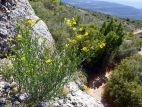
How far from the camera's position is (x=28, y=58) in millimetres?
7617

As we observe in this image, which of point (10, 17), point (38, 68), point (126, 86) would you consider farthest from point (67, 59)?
point (126, 86)

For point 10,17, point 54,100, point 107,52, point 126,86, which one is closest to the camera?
point 54,100

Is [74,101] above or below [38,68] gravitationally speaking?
below

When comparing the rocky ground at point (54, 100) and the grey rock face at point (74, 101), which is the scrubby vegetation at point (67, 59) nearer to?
the rocky ground at point (54, 100)

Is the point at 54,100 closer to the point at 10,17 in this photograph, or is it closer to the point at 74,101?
the point at 74,101

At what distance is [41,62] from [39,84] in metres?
0.55

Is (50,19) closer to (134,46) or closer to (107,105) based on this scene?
(107,105)

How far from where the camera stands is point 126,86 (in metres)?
18.8

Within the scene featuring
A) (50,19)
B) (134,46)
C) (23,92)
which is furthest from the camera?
(134,46)

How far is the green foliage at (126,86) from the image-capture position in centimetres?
1833

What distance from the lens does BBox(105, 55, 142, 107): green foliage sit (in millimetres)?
18328

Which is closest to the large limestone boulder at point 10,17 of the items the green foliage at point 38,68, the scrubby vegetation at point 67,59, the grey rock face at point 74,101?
the scrubby vegetation at point 67,59

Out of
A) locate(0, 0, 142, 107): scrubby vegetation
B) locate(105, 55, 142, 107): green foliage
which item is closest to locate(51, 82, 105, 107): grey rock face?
locate(0, 0, 142, 107): scrubby vegetation

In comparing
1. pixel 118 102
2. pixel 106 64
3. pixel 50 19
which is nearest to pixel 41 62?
pixel 118 102
